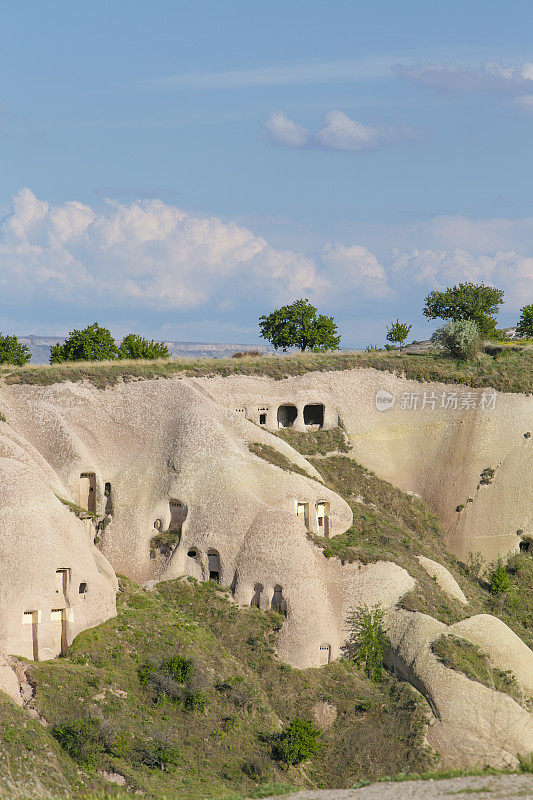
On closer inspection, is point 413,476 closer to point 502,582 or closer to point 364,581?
point 502,582

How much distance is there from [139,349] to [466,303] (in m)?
29.4

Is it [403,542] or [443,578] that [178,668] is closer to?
[403,542]

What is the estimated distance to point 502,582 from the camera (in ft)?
193

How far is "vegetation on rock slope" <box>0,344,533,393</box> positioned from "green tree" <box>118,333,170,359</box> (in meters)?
10.6

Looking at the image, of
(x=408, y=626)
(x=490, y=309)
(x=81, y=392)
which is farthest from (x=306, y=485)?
(x=490, y=309)

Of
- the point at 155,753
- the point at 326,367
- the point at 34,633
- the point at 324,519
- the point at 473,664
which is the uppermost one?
the point at 326,367

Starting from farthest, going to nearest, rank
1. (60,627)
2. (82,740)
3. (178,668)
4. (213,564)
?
(213,564), (60,627), (178,668), (82,740)

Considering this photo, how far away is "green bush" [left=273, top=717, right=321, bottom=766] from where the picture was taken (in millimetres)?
39812

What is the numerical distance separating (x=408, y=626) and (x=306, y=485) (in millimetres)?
9501

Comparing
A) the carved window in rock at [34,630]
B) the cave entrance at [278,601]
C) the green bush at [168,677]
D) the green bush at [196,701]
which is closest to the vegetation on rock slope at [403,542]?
the cave entrance at [278,601]

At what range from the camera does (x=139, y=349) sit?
74375 millimetres

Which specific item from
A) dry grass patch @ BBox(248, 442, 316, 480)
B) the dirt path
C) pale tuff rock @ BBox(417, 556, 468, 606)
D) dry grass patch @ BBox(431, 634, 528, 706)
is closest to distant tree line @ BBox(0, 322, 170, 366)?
dry grass patch @ BBox(248, 442, 316, 480)

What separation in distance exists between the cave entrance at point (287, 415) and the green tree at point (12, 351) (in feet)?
71.1

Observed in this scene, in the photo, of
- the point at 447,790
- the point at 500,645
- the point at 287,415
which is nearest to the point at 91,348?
the point at 287,415
